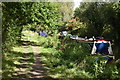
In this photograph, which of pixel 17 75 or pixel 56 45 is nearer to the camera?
pixel 17 75

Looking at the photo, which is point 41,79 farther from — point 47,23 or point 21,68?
point 47,23

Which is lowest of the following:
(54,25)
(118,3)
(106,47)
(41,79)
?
(41,79)

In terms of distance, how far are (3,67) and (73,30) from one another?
2602 centimetres

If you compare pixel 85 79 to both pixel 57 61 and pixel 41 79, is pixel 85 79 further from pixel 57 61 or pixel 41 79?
pixel 57 61

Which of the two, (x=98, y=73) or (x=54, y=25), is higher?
(x=54, y=25)

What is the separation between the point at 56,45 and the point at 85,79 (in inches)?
436

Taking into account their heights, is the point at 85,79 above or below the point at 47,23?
below

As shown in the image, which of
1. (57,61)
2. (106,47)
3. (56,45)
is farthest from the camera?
(56,45)

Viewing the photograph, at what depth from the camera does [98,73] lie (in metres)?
7.84

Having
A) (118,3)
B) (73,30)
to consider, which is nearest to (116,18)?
(118,3)

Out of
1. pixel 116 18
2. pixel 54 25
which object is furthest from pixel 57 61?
pixel 116 18

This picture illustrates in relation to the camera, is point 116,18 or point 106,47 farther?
point 116,18

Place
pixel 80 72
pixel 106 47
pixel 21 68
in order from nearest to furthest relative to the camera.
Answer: pixel 80 72
pixel 21 68
pixel 106 47

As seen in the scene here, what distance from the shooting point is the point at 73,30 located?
3409 centimetres
